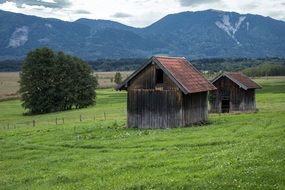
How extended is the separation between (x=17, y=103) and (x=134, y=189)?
103697 mm

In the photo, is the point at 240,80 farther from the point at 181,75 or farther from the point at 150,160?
the point at 150,160

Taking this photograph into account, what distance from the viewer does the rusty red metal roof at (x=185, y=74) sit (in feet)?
145

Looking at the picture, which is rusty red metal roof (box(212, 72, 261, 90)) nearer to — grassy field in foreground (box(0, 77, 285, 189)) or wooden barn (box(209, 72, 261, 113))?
wooden barn (box(209, 72, 261, 113))

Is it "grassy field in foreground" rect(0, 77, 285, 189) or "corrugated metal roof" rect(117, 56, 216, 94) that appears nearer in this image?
"grassy field in foreground" rect(0, 77, 285, 189)

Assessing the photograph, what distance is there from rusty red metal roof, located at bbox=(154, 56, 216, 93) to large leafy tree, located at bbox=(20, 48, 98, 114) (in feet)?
171

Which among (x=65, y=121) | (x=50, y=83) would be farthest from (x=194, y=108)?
(x=50, y=83)

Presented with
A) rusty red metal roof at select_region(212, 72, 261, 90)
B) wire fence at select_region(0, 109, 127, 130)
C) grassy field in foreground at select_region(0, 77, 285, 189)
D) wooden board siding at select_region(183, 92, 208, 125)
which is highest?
rusty red metal roof at select_region(212, 72, 261, 90)

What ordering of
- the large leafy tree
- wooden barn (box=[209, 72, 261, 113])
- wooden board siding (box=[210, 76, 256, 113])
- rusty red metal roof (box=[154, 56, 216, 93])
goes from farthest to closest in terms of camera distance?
the large leafy tree, wooden board siding (box=[210, 76, 256, 113]), wooden barn (box=[209, 72, 261, 113]), rusty red metal roof (box=[154, 56, 216, 93])

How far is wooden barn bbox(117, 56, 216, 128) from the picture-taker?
4416 cm

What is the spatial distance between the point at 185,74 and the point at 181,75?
1.39m

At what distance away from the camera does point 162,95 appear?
44.8 meters

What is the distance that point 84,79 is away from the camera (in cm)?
10638

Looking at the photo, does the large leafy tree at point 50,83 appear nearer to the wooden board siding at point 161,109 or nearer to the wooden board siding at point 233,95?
the wooden board siding at point 233,95

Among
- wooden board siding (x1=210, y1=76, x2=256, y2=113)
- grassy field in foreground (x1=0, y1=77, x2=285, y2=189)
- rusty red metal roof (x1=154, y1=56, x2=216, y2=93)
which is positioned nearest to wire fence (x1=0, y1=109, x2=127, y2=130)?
wooden board siding (x1=210, y1=76, x2=256, y2=113)
